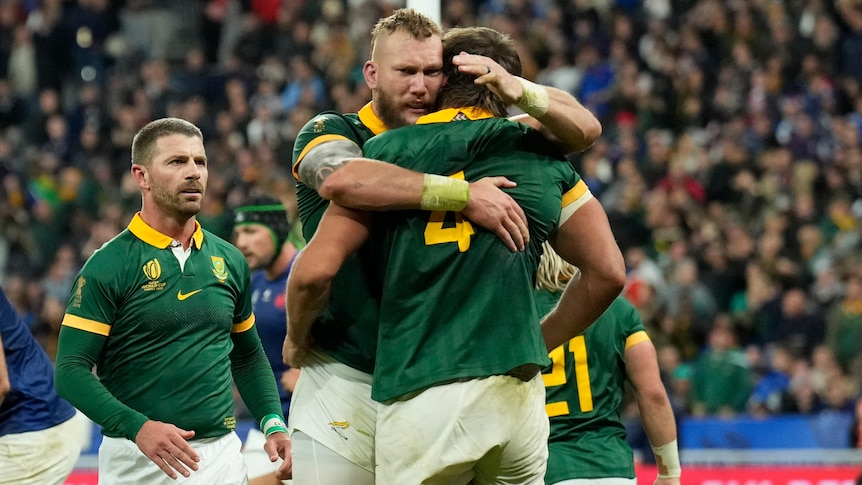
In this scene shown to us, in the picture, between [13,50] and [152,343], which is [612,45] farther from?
[152,343]

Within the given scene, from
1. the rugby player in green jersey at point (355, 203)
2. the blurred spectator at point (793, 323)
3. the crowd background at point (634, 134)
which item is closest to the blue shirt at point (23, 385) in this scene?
the rugby player in green jersey at point (355, 203)

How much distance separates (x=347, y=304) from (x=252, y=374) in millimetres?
1427

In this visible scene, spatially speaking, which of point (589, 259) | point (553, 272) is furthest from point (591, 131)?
point (553, 272)

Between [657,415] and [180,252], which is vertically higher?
[180,252]

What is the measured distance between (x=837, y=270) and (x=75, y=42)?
507 inches

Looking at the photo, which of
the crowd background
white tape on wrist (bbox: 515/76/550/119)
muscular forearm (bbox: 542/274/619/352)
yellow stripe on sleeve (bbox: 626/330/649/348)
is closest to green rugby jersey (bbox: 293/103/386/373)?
white tape on wrist (bbox: 515/76/550/119)

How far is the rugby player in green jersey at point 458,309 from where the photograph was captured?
4180 millimetres

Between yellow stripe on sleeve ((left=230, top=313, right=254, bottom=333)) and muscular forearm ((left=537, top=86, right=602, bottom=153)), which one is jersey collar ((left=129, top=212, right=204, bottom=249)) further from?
muscular forearm ((left=537, top=86, right=602, bottom=153))

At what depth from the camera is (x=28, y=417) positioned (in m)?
6.51

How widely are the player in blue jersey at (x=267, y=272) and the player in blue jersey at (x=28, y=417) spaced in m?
1.02

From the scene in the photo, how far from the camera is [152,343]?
535cm

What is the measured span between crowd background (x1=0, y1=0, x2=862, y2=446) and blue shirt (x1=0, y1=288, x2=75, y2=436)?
264 inches

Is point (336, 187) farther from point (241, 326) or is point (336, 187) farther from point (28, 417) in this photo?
point (28, 417)

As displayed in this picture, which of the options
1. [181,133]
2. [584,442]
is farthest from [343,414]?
[584,442]
